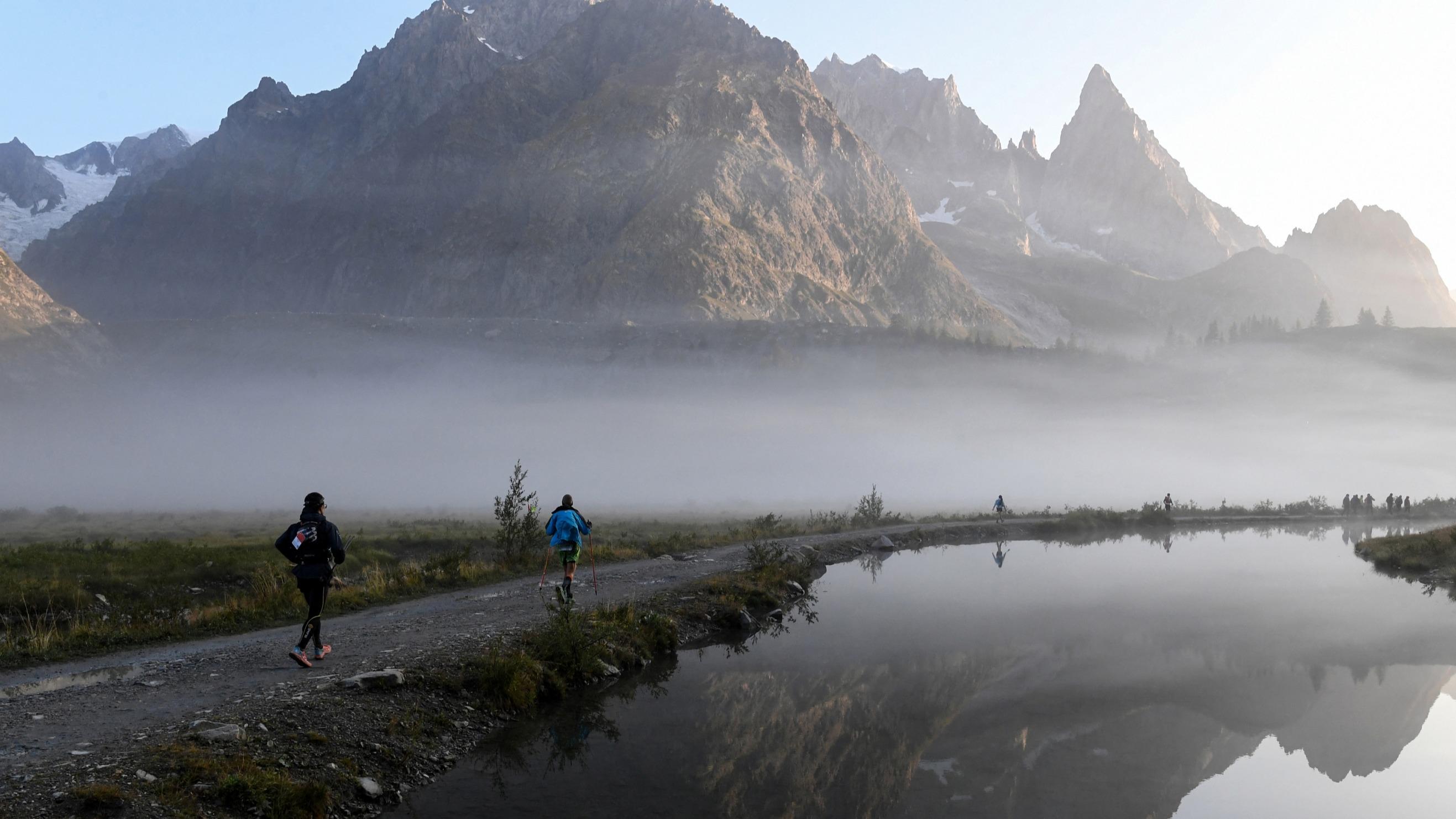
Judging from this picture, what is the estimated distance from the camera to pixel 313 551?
14.9 m

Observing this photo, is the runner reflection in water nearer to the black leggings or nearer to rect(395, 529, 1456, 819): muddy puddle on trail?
rect(395, 529, 1456, 819): muddy puddle on trail

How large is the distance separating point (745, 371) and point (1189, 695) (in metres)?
171

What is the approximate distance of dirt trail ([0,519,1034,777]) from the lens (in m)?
11.3

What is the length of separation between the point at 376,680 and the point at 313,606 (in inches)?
Result: 86.1

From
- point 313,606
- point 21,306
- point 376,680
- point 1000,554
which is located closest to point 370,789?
point 376,680

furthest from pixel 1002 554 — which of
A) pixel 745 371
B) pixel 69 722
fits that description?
pixel 745 371

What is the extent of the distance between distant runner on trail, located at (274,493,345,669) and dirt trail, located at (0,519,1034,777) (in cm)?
139

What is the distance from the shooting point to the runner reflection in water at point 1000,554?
4442 cm

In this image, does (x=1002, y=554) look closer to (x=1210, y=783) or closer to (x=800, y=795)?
(x=1210, y=783)

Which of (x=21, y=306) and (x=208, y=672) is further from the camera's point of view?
(x=21, y=306)

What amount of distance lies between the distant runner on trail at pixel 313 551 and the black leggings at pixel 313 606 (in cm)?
1

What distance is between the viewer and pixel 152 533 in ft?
→ 186

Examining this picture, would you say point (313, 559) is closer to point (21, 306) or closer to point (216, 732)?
point (216, 732)

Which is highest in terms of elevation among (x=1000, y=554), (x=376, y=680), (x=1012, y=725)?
(x=376, y=680)
